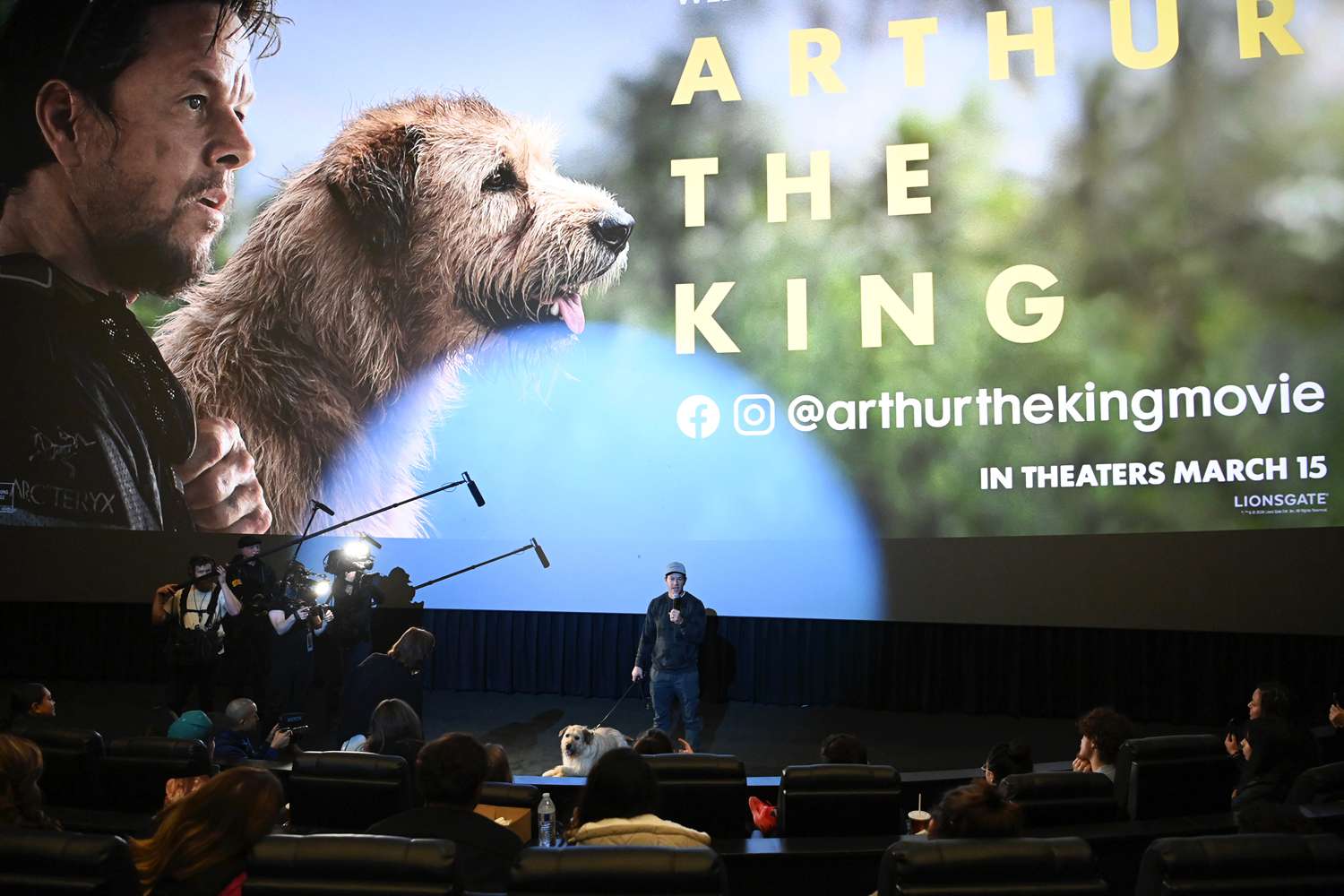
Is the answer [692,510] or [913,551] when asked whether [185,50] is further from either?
[913,551]

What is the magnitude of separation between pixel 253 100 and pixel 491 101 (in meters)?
1.69

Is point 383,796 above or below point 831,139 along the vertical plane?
below

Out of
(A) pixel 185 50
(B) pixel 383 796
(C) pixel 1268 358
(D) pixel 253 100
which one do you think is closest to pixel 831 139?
(C) pixel 1268 358

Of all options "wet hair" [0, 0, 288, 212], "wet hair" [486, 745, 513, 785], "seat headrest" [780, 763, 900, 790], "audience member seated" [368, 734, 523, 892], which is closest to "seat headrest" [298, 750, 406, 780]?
"wet hair" [486, 745, 513, 785]

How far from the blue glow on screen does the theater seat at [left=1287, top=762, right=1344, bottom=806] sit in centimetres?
357

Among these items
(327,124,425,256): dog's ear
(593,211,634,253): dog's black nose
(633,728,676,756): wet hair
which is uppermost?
(327,124,425,256): dog's ear

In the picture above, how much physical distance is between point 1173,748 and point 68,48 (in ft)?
26.8

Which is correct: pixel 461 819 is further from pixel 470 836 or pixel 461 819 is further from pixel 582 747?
pixel 582 747

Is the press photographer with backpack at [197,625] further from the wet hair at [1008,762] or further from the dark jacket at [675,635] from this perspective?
the wet hair at [1008,762]

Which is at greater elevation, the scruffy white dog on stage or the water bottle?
the scruffy white dog on stage

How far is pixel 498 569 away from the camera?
7641 mm

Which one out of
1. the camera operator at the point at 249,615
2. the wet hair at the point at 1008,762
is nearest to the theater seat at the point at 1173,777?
the wet hair at the point at 1008,762

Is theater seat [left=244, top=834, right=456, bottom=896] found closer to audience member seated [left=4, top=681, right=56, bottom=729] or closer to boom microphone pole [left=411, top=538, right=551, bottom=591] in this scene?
audience member seated [left=4, top=681, right=56, bottom=729]

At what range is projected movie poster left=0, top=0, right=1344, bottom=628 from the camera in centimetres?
652
